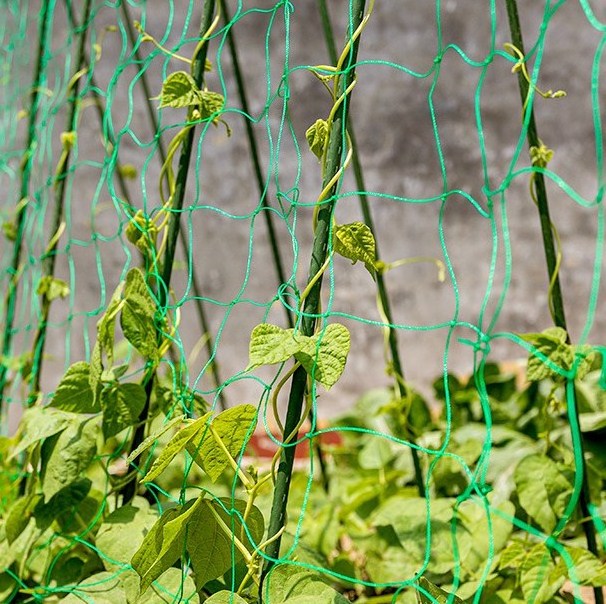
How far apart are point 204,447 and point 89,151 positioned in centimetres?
268

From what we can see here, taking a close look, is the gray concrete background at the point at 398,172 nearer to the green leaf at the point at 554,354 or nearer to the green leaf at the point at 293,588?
the green leaf at the point at 554,354

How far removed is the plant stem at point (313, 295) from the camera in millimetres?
871

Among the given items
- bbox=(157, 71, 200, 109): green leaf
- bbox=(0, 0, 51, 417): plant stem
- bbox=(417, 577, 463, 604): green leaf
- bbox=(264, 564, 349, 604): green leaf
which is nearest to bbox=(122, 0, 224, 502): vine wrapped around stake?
bbox=(157, 71, 200, 109): green leaf

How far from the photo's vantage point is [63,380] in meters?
1.10

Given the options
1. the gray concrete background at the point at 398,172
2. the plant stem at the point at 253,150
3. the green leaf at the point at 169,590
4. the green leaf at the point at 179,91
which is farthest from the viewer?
the gray concrete background at the point at 398,172

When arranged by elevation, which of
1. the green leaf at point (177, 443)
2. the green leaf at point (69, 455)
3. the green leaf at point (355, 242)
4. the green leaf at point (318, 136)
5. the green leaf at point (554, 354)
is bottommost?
the green leaf at point (69, 455)

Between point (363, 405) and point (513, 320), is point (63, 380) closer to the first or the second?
point (363, 405)

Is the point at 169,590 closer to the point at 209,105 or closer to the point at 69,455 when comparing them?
the point at 69,455

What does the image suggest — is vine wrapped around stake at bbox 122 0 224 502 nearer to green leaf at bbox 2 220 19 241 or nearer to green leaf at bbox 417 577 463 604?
green leaf at bbox 417 577 463 604

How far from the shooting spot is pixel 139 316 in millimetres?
1081

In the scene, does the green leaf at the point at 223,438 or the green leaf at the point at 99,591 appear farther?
the green leaf at the point at 99,591

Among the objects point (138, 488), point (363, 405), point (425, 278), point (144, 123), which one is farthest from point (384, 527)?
point (144, 123)

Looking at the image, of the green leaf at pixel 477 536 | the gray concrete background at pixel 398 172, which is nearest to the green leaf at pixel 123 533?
the green leaf at pixel 477 536

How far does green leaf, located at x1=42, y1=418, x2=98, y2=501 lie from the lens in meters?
1.10
